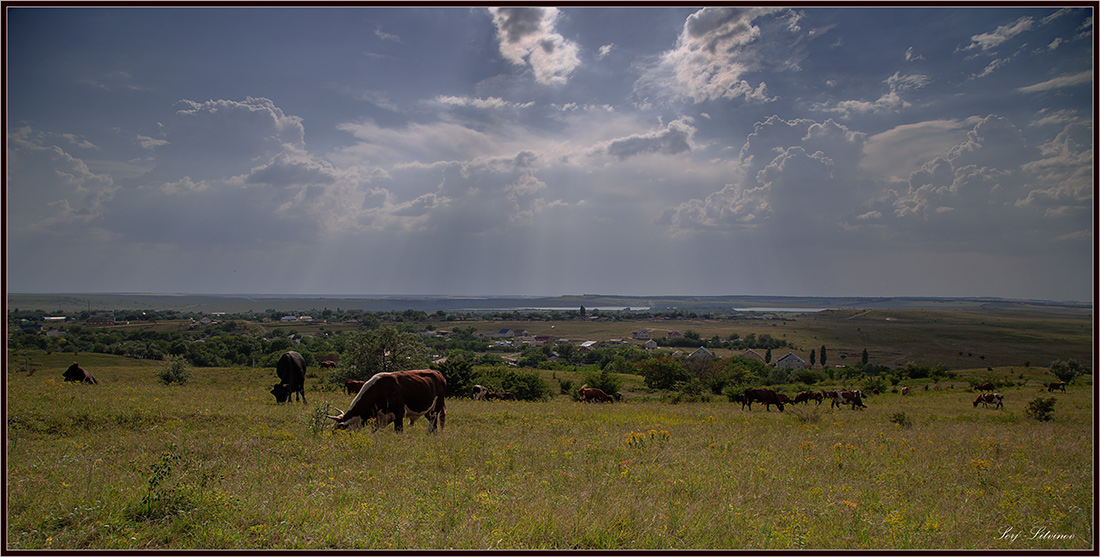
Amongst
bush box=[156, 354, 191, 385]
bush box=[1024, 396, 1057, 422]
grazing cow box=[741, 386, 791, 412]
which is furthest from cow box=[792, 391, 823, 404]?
bush box=[156, 354, 191, 385]

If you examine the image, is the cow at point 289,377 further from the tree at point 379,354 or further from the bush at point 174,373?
the tree at point 379,354

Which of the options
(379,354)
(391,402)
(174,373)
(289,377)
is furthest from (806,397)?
(174,373)

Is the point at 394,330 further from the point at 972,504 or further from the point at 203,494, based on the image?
A: the point at 972,504

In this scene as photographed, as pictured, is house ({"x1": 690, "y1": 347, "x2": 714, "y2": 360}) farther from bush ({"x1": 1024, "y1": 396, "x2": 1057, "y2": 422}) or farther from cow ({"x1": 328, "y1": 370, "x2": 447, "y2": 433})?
cow ({"x1": 328, "y1": 370, "x2": 447, "y2": 433})

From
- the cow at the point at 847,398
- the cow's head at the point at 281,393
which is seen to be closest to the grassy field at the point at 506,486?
the cow's head at the point at 281,393

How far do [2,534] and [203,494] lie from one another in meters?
1.85

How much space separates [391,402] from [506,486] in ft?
19.2

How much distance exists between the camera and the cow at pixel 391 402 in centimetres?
1150

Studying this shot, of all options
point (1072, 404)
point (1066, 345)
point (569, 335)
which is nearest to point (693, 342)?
point (569, 335)

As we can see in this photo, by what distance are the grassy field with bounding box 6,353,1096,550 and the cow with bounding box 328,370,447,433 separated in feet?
1.88

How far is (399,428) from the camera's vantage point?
11742 millimetres

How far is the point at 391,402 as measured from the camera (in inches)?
467

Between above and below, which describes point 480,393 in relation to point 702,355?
above

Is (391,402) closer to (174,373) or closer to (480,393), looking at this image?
(480,393)
